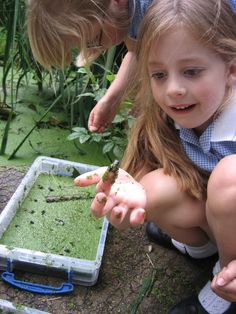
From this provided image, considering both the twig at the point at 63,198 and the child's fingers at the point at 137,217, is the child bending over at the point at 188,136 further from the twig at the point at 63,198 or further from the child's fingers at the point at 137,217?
the twig at the point at 63,198

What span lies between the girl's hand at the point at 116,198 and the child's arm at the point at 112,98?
0.54 meters

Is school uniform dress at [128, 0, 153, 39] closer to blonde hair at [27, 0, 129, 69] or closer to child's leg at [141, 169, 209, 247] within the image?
blonde hair at [27, 0, 129, 69]

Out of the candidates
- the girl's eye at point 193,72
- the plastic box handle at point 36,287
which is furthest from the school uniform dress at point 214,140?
the plastic box handle at point 36,287

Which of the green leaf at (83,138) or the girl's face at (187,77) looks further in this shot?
the green leaf at (83,138)

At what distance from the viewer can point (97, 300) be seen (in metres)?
1.25

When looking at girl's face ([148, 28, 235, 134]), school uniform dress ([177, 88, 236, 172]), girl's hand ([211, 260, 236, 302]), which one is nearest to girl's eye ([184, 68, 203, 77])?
girl's face ([148, 28, 235, 134])

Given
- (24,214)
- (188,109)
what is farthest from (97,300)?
(188,109)

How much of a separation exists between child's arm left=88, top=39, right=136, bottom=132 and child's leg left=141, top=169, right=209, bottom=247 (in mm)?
415

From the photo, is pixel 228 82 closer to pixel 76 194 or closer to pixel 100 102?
pixel 100 102

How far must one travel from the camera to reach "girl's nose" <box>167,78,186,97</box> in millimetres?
1042

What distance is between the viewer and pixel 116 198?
0.98 meters

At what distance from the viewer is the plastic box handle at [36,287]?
1.24m

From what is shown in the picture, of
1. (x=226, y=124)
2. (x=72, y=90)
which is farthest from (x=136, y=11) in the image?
(x=72, y=90)

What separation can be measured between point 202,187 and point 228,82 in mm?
261
